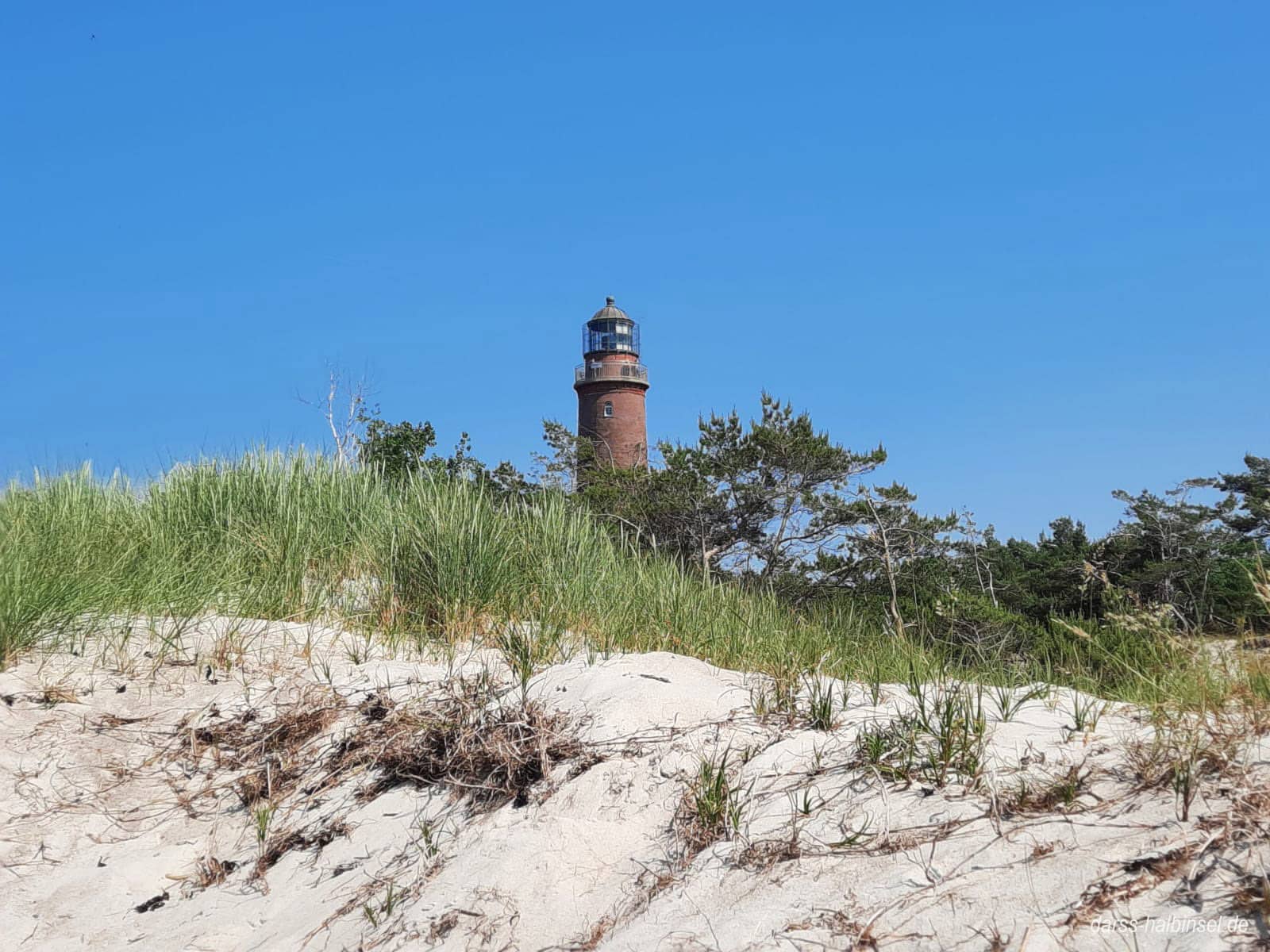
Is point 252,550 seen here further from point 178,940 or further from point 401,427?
point 401,427

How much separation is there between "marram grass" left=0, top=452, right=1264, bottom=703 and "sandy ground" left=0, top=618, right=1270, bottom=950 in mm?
544

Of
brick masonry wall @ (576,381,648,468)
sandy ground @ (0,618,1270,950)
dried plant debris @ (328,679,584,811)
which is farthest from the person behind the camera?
brick masonry wall @ (576,381,648,468)

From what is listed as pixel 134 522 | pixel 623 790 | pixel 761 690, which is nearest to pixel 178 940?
pixel 623 790

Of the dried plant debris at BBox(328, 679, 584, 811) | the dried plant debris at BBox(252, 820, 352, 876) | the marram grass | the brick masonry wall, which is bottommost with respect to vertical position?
the dried plant debris at BBox(252, 820, 352, 876)

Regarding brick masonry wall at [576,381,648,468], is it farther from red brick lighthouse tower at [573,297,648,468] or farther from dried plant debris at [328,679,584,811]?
dried plant debris at [328,679,584,811]

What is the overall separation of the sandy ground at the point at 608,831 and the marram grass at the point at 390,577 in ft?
1.79

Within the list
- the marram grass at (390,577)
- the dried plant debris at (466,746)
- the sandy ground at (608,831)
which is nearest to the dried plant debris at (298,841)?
the sandy ground at (608,831)

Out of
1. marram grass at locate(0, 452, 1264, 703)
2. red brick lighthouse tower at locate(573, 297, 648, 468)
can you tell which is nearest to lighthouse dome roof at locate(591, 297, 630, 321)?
red brick lighthouse tower at locate(573, 297, 648, 468)

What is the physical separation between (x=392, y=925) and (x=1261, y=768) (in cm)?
270

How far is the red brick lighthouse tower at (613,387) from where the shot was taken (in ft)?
123

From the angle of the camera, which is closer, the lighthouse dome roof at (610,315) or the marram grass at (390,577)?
the marram grass at (390,577)

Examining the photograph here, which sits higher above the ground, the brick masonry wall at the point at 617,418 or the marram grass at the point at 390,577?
the brick masonry wall at the point at 617,418

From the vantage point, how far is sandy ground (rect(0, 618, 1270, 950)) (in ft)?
8.56

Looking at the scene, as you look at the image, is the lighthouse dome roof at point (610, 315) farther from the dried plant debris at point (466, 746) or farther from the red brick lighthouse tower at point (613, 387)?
the dried plant debris at point (466, 746)
